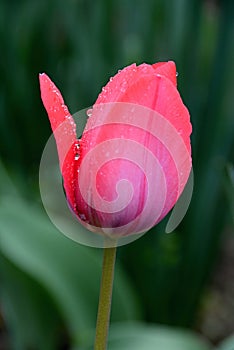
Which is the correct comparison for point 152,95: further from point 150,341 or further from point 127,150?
point 150,341

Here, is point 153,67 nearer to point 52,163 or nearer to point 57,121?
point 57,121

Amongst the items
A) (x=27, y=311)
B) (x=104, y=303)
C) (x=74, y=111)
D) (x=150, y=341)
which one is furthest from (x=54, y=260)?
(x=104, y=303)

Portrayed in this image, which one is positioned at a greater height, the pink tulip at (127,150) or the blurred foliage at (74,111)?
the pink tulip at (127,150)

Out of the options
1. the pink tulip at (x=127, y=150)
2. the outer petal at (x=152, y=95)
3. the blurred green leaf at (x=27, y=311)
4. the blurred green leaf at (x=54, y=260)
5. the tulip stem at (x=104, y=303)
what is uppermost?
the outer petal at (x=152, y=95)

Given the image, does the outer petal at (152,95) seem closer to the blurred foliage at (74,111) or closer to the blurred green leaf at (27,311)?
the blurred foliage at (74,111)

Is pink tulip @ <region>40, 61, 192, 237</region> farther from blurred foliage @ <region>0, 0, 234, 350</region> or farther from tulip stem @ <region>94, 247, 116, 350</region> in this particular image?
blurred foliage @ <region>0, 0, 234, 350</region>

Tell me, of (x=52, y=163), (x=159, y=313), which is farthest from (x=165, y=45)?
(x=159, y=313)

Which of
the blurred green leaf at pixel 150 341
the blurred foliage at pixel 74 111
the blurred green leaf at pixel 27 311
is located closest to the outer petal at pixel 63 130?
the blurred green leaf at pixel 150 341
